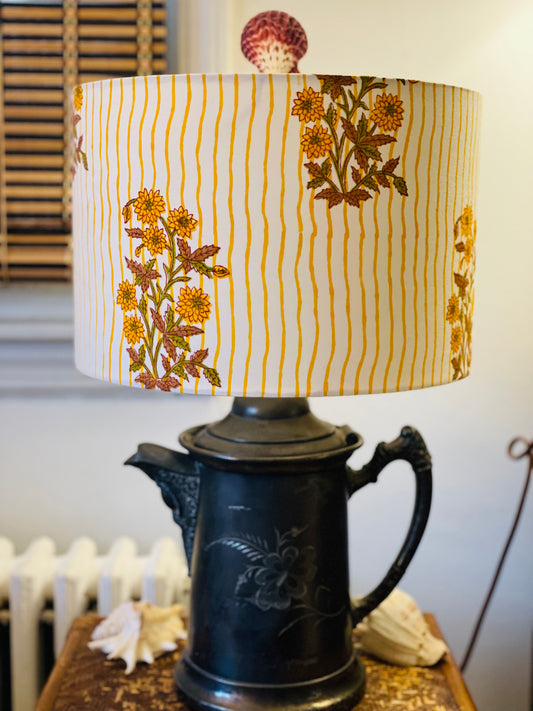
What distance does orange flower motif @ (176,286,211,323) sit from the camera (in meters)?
0.72

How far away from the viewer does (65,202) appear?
1.39 m

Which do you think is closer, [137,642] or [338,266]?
[338,266]

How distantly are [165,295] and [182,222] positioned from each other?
0.22 ft

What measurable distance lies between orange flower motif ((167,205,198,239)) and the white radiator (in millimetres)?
699

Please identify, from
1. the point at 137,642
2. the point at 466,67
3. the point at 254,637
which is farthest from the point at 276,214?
the point at 466,67

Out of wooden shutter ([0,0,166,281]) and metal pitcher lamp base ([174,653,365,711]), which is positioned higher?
wooden shutter ([0,0,166,281])

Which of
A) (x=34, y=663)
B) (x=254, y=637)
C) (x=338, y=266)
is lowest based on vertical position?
(x=34, y=663)

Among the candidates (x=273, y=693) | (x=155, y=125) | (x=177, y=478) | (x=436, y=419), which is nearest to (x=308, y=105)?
(x=155, y=125)

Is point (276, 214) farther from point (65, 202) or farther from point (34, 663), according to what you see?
point (34, 663)

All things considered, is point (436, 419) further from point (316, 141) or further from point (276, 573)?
point (316, 141)

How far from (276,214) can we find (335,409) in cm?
72

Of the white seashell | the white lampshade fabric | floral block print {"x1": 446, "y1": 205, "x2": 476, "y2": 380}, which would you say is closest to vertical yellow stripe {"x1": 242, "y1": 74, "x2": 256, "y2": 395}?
the white lampshade fabric

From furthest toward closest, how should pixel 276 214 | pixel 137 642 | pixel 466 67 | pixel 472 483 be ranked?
pixel 472 483 → pixel 466 67 → pixel 137 642 → pixel 276 214

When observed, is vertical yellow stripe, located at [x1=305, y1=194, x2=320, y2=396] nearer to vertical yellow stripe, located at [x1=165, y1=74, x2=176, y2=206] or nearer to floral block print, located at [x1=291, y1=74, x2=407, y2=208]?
floral block print, located at [x1=291, y1=74, x2=407, y2=208]
